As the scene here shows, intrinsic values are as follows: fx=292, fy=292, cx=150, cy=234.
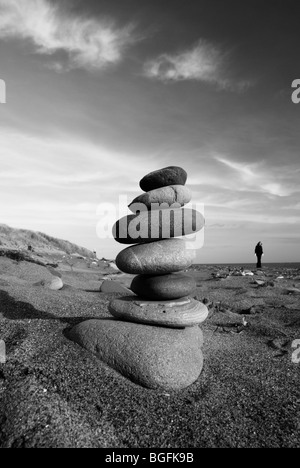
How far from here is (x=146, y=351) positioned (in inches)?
161

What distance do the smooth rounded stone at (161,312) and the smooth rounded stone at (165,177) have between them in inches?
84.3

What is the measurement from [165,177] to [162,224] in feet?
2.97

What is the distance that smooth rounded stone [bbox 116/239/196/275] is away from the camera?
199 inches

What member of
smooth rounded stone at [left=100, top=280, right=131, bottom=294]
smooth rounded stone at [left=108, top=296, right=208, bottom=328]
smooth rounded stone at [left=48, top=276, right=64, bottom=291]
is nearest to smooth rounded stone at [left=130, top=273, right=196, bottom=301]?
smooth rounded stone at [left=108, top=296, right=208, bottom=328]

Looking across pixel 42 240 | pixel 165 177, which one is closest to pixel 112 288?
pixel 165 177

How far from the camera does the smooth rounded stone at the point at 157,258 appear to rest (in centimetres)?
504

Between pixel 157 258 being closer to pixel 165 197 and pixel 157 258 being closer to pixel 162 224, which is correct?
pixel 162 224

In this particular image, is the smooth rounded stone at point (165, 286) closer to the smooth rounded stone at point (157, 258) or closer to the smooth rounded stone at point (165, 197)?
the smooth rounded stone at point (157, 258)

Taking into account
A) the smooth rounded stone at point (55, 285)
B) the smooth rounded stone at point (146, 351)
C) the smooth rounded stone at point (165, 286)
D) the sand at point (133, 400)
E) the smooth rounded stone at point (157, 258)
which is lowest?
the sand at point (133, 400)

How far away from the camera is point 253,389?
3988mm

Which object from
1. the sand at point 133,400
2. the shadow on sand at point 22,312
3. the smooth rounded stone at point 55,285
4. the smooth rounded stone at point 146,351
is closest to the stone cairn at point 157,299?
the smooth rounded stone at point 146,351

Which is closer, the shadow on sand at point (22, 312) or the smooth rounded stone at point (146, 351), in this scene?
the smooth rounded stone at point (146, 351)

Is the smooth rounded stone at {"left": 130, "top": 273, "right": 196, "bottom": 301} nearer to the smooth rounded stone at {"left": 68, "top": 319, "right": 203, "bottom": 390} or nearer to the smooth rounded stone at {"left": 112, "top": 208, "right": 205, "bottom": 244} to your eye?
the smooth rounded stone at {"left": 68, "top": 319, "right": 203, "bottom": 390}
